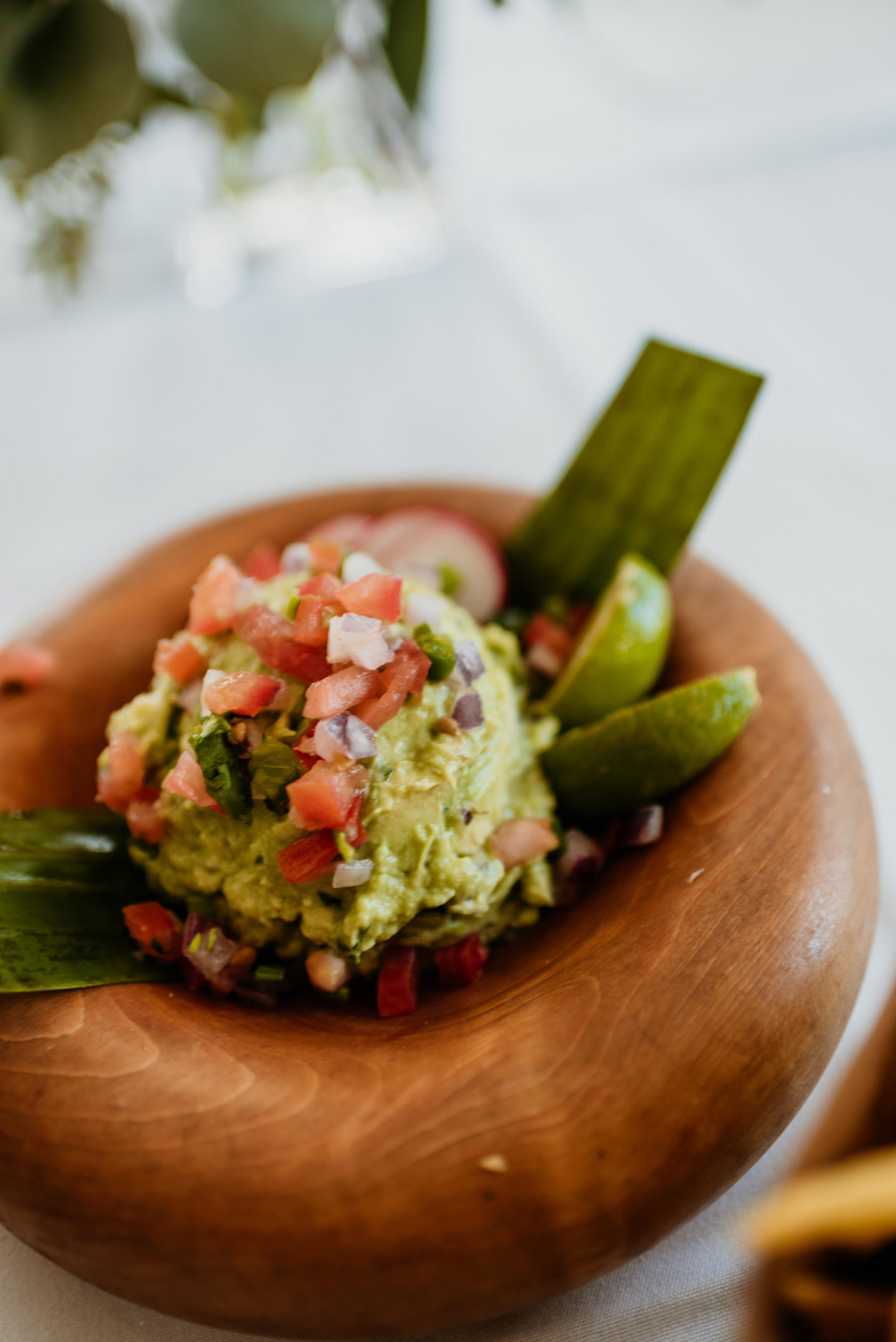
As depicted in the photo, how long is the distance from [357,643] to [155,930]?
1.65ft

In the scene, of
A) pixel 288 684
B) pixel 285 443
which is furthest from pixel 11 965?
pixel 285 443

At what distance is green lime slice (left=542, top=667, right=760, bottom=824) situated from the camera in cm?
143

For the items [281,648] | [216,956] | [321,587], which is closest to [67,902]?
[216,956]

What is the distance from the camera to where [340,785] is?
129cm

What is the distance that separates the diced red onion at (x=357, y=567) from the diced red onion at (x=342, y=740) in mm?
261

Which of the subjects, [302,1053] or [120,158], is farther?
[120,158]

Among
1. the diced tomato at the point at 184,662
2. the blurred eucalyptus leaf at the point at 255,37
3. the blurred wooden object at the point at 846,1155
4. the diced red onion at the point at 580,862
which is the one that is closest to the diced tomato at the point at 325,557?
the diced tomato at the point at 184,662

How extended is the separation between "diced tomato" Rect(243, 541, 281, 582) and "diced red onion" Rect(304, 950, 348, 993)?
2.33 ft

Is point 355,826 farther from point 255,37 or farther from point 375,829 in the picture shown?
point 255,37

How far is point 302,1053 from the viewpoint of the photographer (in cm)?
118

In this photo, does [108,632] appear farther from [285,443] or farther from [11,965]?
[285,443]

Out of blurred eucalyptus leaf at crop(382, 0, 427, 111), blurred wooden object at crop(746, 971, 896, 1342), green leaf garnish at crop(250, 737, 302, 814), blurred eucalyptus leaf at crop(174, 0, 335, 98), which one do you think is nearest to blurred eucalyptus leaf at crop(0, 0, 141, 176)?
blurred eucalyptus leaf at crop(174, 0, 335, 98)

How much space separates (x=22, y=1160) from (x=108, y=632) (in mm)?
937

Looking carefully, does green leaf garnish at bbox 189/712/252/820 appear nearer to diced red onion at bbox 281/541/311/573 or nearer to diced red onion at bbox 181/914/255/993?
diced red onion at bbox 181/914/255/993
